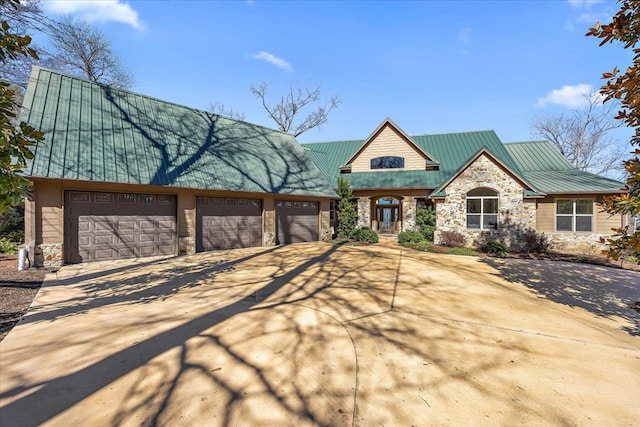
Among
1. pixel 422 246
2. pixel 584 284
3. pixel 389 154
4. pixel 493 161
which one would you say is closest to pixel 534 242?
pixel 493 161

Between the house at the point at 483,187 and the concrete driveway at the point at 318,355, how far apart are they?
8.98 metres

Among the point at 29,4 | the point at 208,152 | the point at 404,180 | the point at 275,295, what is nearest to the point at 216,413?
the point at 275,295

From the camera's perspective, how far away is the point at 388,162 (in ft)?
72.3

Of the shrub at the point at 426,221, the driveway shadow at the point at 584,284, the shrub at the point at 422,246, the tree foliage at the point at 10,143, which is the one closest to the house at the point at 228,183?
the shrub at the point at 426,221

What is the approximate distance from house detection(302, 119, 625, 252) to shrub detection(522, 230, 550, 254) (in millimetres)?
226

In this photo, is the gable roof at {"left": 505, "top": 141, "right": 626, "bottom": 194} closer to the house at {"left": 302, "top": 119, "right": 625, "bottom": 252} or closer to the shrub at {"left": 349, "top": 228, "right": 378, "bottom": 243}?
the house at {"left": 302, "top": 119, "right": 625, "bottom": 252}

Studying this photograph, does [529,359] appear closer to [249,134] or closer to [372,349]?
[372,349]

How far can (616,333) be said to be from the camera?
5.71m

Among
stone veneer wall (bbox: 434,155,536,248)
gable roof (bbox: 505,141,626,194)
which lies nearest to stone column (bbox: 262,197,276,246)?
stone veneer wall (bbox: 434,155,536,248)

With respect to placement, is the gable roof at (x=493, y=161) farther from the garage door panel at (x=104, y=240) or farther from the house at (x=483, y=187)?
the garage door panel at (x=104, y=240)

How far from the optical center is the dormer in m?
21.3

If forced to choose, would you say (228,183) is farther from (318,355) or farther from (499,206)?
(499,206)

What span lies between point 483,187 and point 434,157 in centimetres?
554

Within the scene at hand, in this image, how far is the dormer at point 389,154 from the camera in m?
21.3
